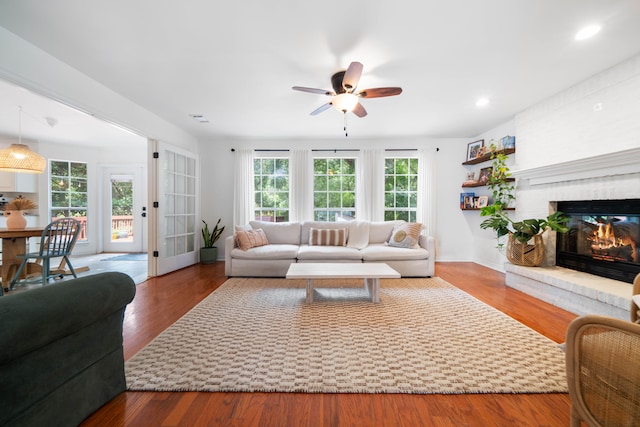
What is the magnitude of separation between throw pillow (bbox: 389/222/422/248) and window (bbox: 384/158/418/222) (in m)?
1.00

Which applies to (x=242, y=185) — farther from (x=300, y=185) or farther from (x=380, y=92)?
(x=380, y=92)

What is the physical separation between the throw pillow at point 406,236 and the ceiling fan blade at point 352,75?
240cm

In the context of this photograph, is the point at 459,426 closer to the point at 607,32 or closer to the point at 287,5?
the point at 287,5

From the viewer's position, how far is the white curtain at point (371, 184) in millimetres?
5082

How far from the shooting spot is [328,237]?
436 centimetres

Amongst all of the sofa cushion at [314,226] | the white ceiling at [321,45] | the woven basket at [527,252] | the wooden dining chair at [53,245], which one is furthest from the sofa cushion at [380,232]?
the wooden dining chair at [53,245]

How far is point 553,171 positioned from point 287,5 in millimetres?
3390

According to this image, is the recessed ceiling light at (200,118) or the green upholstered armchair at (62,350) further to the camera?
the recessed ceiling light at (200,118)

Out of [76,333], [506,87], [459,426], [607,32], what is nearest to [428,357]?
[459,426]

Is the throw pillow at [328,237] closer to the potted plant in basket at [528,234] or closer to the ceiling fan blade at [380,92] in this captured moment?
the potted plant in basket at [528,234]

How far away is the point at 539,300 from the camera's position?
9.68ft

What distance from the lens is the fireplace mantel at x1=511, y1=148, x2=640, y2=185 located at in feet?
7.86

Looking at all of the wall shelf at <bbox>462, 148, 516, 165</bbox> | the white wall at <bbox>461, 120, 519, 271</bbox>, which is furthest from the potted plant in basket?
the white wall at <bbox>461, 120, 519, 271</bbox>

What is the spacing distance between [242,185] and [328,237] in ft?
6.63
